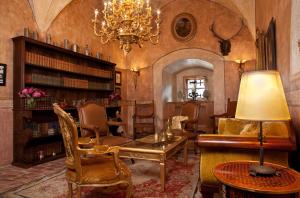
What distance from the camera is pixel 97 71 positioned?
6.15 m

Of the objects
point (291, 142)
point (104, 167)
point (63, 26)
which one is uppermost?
point (63, 26)

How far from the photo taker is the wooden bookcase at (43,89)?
409 centimetres

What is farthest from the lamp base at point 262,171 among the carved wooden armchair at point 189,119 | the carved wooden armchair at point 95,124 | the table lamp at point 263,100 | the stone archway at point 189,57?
the stone archway at point 189,57

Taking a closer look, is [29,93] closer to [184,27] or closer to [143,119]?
[143,119]

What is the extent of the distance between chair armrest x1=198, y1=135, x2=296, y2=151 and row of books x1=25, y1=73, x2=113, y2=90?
3.51 m

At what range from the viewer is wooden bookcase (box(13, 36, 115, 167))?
13.4ft

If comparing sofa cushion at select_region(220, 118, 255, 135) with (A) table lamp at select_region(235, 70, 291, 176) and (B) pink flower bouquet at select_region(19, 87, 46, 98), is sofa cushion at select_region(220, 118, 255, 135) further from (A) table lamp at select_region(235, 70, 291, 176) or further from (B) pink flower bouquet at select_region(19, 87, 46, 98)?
(B) pink flower bouquet at select_region(19, 87, 46, 98)

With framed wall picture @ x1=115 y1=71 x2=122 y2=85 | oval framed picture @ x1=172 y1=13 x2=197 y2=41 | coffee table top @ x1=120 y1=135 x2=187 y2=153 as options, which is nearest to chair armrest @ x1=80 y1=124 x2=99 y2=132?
coffee table top @ x1=120 y1=135 x2=187 y2=153

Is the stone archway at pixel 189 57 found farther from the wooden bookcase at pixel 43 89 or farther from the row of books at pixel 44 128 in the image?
the row of books at pixel 44 128

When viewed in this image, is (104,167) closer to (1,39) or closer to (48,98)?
(48,98)

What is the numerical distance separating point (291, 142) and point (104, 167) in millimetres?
1721

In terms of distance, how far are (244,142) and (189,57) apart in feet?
17.4

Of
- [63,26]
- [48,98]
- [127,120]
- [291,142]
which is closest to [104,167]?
[291,142]

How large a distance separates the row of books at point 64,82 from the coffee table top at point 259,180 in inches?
153
